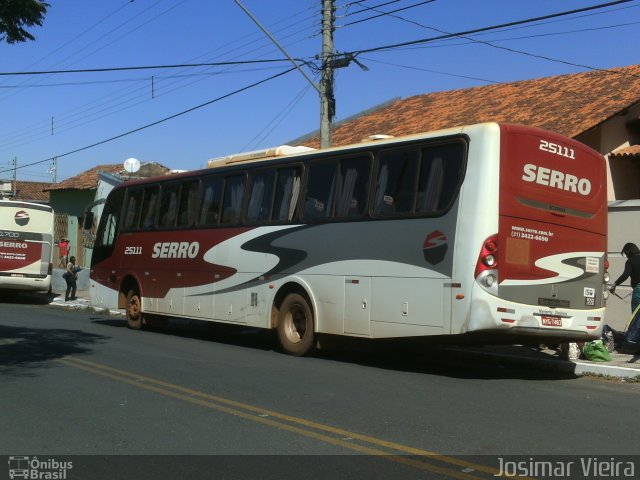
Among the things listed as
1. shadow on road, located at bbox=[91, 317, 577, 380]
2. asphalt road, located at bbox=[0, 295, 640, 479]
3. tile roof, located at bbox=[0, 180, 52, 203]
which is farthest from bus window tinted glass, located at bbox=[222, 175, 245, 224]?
tile roof, located at bbox=[0, 180, 52, 203]

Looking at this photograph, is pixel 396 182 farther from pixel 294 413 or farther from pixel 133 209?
pixel 133 209

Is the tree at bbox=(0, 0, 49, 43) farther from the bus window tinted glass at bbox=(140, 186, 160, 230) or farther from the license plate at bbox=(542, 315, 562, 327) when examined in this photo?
the license plate at bbox=(542, 315, 562, 327)

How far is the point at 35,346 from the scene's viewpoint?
12.3 metres

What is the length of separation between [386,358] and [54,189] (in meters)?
26.5

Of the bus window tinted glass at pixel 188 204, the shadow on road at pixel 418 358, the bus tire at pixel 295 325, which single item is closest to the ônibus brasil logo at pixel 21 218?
the shadow on road at pixel 418 358

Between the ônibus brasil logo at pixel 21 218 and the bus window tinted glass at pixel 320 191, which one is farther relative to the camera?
the ônibus brasil logo at pixel 21 218

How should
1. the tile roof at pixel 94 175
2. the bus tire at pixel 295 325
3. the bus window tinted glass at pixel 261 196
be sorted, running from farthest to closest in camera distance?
the tile roof at pixel 94 175 → the bus window tinted glass at pixel 261 196 → the bus tire at pixel 295 325

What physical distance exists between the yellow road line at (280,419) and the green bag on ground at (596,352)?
19.1 feet

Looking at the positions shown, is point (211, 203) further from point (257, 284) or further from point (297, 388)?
point (297, 388)

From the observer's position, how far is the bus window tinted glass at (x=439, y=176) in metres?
9.80

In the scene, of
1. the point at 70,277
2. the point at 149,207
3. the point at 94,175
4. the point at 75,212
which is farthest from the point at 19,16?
the point at 94,175

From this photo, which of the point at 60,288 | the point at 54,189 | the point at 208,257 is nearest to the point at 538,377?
the point at 208,257

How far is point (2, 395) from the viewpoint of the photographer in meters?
8.24
